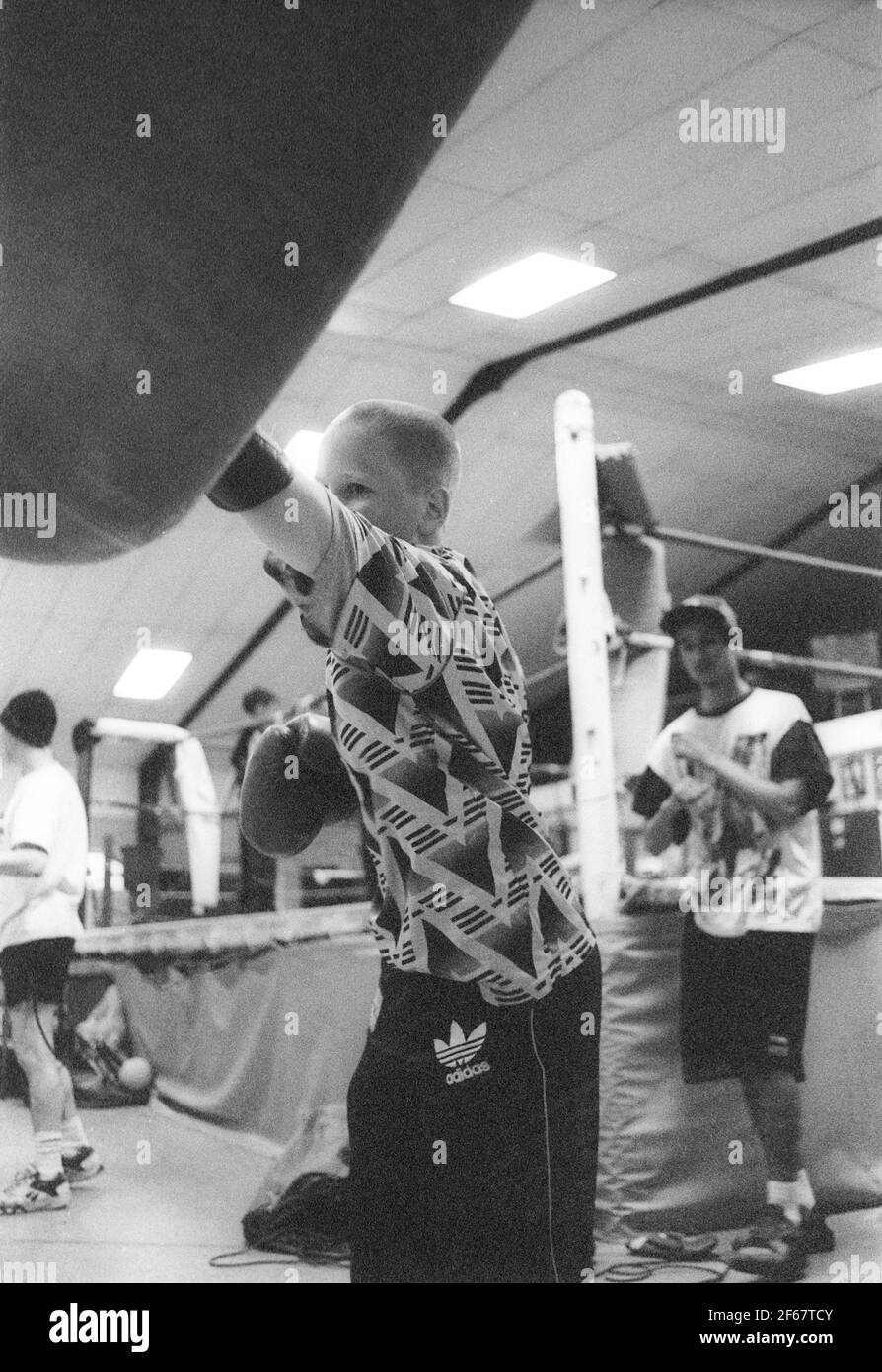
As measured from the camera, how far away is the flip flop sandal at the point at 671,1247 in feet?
6.19

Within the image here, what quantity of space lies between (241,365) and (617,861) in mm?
1667

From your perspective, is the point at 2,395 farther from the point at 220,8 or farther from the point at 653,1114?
the point at 653,1114

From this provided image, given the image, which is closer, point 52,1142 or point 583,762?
point 583,762

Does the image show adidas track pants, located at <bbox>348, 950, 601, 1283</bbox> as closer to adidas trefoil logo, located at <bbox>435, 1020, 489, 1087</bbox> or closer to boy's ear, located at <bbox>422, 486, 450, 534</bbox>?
adidas trefoil logo, located at <bbox>435, 1020, 489, 1087</bbox>

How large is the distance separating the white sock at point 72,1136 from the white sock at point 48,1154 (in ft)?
0.50

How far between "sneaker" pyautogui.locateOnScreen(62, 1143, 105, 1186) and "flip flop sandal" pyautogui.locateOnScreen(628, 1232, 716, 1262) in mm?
1147

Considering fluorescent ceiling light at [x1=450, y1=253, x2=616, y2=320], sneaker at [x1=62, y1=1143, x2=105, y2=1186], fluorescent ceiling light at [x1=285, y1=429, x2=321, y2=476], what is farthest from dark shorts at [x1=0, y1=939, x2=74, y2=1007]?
fluorescent ceiling light at [x1=450, y1=253, x2=616, y2=320]

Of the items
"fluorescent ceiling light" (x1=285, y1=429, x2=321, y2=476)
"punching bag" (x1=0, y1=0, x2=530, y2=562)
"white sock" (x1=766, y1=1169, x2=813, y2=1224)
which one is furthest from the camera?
"fluorescent ceiling light" (x1=285, y1=429, x2=321, y2=476)

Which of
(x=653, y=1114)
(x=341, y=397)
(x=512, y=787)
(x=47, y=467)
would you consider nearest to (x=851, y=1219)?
(x=653, y=1114)

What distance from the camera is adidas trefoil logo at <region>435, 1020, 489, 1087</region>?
0.73 m

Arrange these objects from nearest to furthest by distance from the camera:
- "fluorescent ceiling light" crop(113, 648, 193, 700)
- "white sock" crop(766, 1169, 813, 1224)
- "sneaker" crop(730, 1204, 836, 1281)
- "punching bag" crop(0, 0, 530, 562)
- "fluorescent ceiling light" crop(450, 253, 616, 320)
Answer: "punching bag" crop(0, 0, 530, 562) → "sneaker" crop(730, 1204, 836, 1281) → "white sock" crop(766, 1169, 813, 1224) → "fluorescent ceiling light" crop(450, 253, 616, 320) → "fluorescent ceiling light" crop(113, 648, 193, 700)

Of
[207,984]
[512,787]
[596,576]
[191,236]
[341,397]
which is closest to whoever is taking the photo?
[191,236]

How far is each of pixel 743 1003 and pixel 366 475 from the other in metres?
1.53

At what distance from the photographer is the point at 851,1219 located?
2152 millimetres
